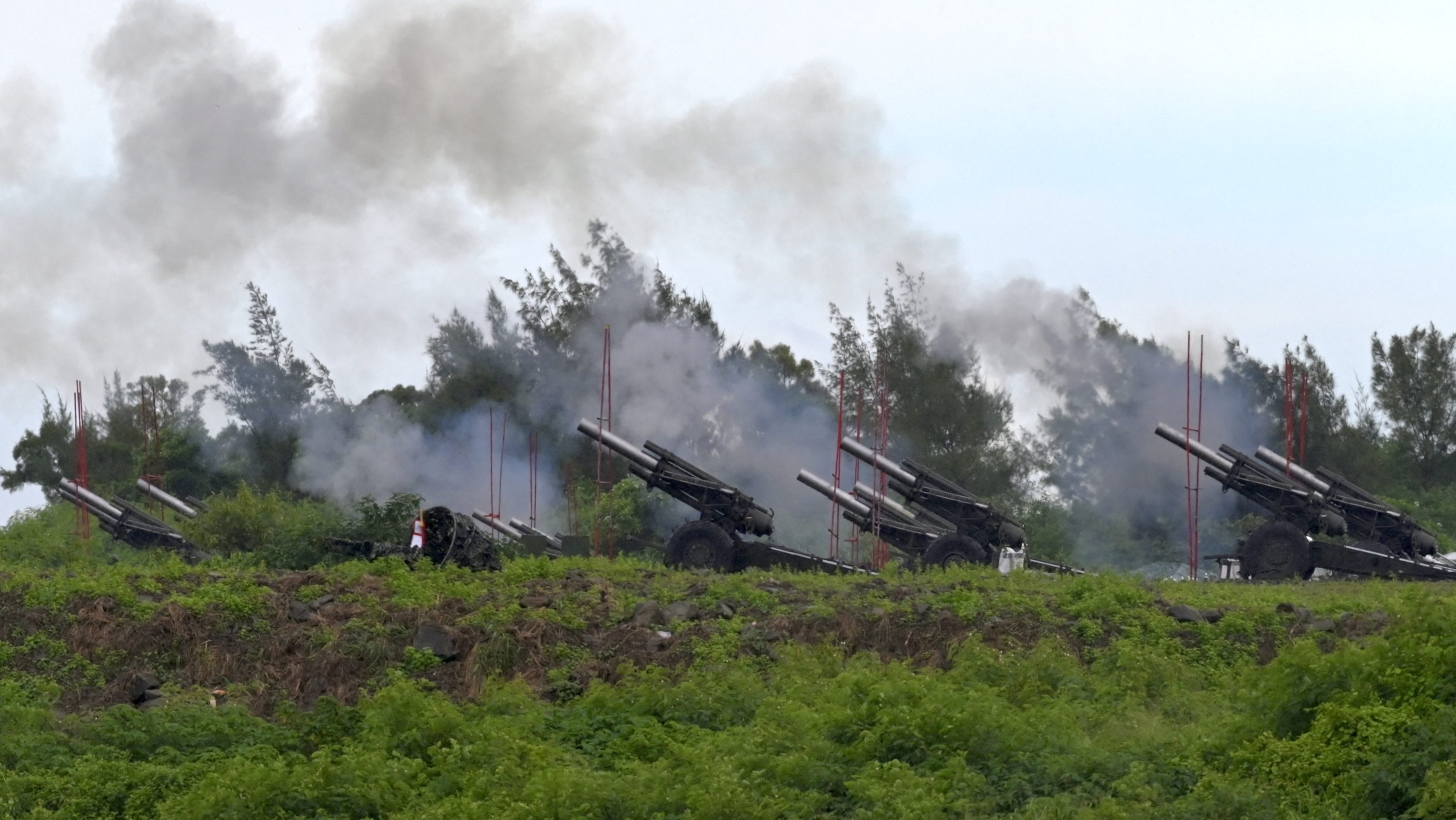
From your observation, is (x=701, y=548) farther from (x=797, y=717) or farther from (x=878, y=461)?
(x=797, y=717)

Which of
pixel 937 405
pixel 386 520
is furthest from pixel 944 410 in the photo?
pixel 386 520

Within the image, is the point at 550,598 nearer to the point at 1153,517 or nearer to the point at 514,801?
the point at 514,801

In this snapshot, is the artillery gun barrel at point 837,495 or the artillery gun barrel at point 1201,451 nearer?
the artillery gun barrel at point 1201,451

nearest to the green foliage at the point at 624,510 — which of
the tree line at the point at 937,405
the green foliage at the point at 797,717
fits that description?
the tree line at the point at 937,405

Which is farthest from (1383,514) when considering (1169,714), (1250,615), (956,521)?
(1169,714)

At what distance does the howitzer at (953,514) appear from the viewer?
101ft

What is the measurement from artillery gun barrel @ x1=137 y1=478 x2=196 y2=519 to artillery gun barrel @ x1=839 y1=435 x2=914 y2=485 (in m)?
15.9

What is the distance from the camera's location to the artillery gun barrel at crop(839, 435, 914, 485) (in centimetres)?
3131

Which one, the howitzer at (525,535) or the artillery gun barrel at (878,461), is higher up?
the artillery gun barrel at (878,461)

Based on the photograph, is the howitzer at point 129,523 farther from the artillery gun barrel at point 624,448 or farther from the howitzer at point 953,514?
the howitzer at point 953,514

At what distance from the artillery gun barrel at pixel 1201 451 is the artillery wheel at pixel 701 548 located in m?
8.49

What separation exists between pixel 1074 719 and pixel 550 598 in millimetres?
Result: 7115

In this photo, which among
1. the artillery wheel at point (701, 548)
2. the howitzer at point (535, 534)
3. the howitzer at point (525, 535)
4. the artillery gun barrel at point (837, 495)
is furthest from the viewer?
the howitzer at point (535, 534)

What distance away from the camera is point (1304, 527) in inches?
1208
